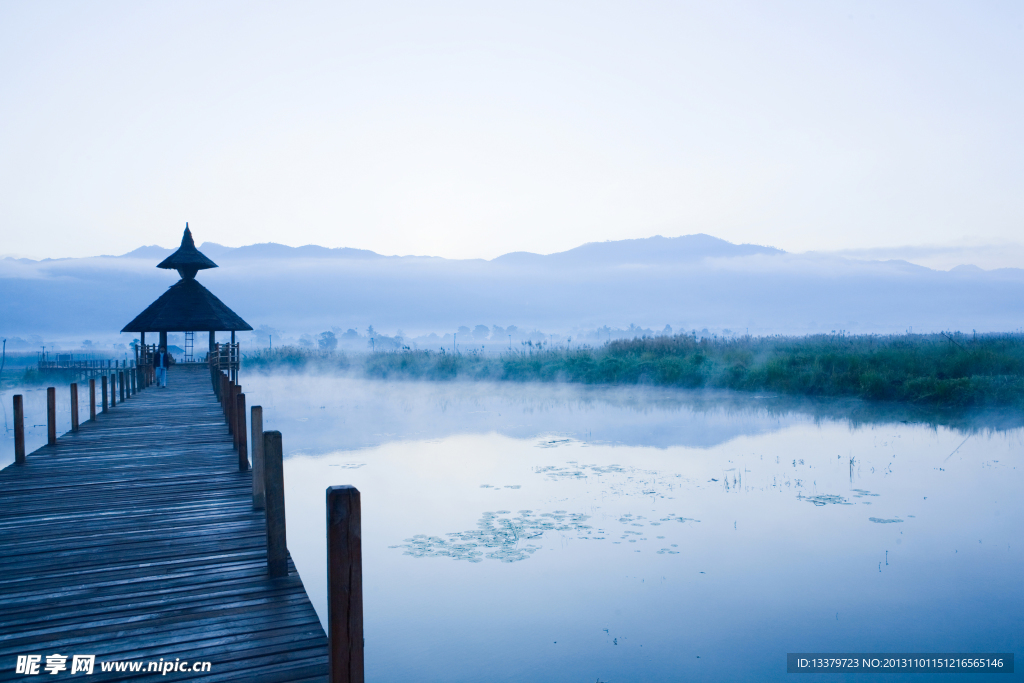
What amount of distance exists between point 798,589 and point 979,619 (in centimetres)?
169

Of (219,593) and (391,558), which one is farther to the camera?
(391,558)

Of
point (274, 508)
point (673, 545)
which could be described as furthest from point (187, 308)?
point (274, 508)

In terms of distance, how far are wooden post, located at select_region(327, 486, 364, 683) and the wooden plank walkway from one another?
0.56 meters

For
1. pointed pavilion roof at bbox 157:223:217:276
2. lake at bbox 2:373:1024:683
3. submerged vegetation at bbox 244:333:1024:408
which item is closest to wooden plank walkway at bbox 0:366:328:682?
lake at bbox 2:373:1024:683

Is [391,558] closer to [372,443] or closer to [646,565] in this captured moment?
[646,565]

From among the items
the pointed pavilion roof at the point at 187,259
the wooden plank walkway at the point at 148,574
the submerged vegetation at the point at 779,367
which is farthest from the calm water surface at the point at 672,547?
the pointed pavilion roof at the point at 187,259

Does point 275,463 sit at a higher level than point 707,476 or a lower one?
higher

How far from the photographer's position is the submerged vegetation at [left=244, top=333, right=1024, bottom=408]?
2041cm

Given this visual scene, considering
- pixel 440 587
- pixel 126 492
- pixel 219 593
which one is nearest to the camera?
pixel 219 593

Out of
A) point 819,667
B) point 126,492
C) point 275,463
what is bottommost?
point 819,667

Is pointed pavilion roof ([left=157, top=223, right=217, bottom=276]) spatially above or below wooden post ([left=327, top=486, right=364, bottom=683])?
above

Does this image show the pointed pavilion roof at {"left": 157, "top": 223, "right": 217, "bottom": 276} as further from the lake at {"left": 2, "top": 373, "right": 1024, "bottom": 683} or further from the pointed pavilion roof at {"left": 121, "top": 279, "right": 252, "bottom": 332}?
the lake at {"left": 2, "top": 373, "right": 1024, "bottom": 683}

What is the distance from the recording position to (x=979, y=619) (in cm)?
666

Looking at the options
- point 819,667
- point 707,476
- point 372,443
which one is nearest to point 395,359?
point 372,443
